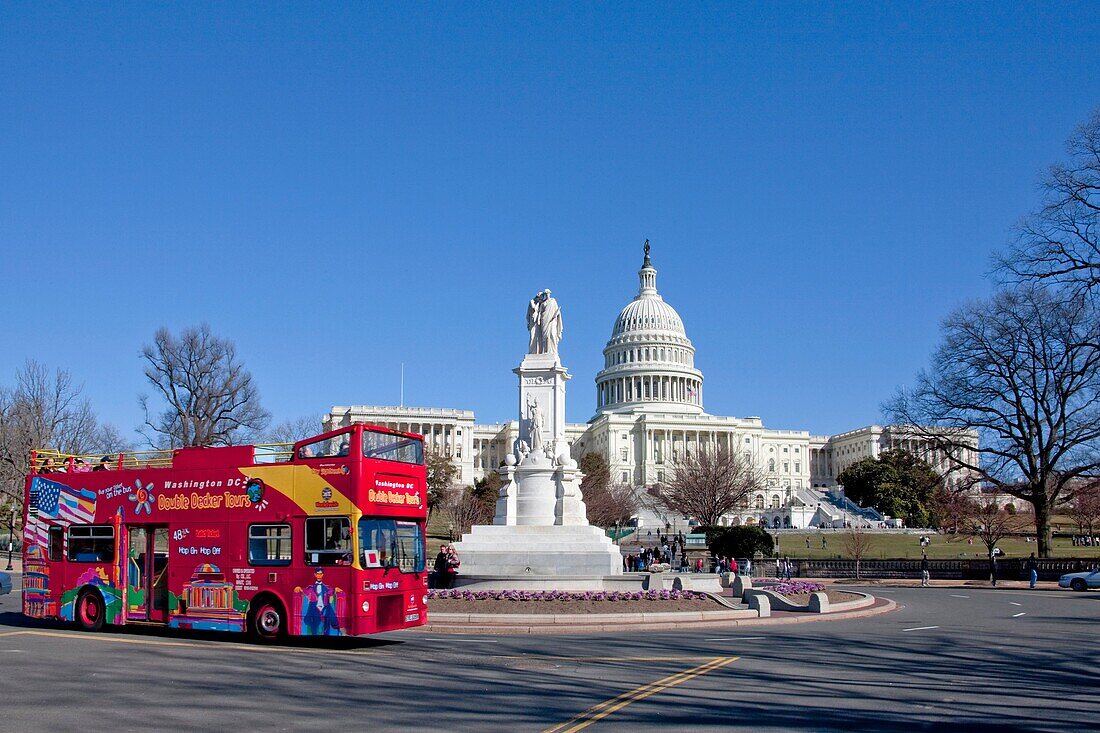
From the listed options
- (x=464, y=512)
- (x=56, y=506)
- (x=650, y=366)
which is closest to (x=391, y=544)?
(x=56, y=506)

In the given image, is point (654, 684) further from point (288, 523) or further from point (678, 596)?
point (678, 596)

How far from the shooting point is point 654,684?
14.6 m

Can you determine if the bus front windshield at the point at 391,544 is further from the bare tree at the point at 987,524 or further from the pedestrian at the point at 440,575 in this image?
the bare tree at the point at 987,524

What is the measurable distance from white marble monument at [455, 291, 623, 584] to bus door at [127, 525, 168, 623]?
34.9 ft

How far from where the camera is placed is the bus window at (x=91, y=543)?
2141 centimetres

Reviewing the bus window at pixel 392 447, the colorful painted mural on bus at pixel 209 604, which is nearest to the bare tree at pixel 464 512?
the colorful painted mural on bus at pixel 209 604

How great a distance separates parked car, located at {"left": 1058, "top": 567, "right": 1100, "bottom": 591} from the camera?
42.2m

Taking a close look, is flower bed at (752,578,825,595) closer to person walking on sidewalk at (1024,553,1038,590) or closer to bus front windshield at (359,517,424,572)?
bus front windshield at (359,517,424,572)

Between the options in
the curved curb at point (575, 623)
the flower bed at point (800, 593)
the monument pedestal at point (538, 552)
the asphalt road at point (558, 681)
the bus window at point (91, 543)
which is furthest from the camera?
the monument pedestal at point (538, 552)

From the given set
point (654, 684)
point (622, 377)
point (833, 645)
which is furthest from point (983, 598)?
point (622, 377)

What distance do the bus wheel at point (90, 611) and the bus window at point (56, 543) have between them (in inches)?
48.0

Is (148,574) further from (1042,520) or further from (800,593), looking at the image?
(1042,520)

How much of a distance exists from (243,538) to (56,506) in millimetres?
5956

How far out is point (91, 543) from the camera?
71.2 ft
